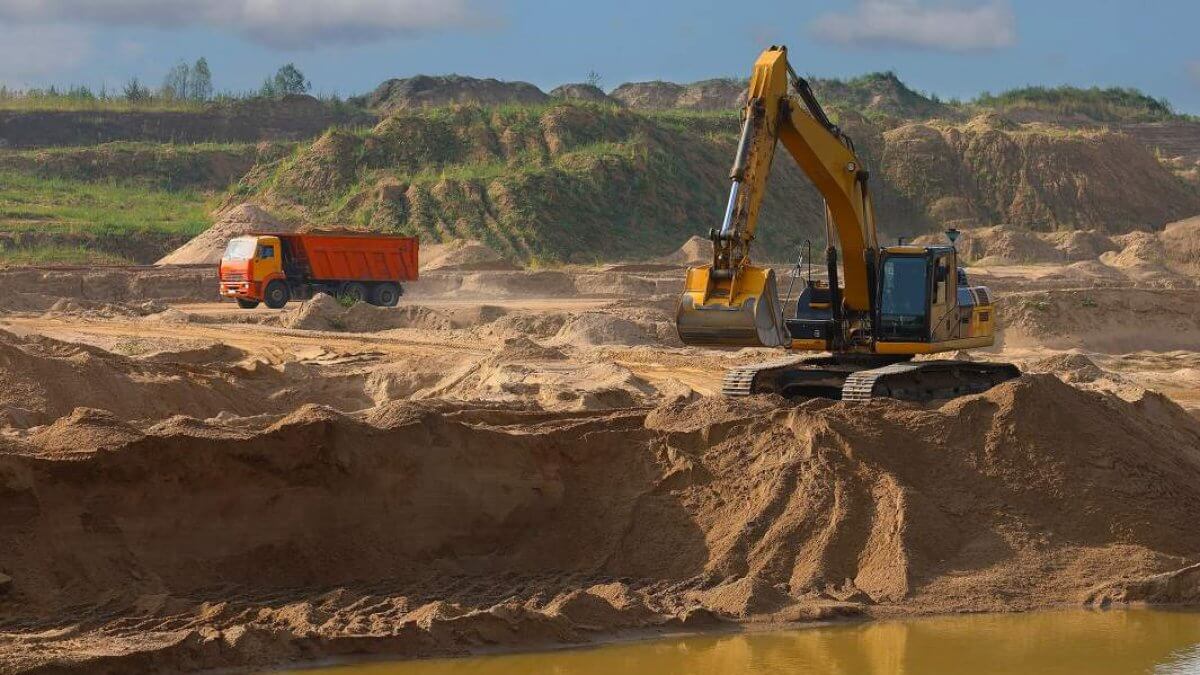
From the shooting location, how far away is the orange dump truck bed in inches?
1261

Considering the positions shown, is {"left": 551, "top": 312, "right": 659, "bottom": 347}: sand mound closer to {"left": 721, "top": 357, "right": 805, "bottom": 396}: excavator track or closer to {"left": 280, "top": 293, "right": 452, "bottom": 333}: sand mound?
{"left": 280, "top": 293, "right": 452, "bottom": 333}: sand mound

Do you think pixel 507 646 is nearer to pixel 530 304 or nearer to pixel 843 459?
pixel 843 459

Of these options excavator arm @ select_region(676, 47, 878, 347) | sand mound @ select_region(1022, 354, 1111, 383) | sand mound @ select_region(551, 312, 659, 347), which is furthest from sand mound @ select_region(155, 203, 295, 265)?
excavator arm @ select_region(676, 47, 878, 347)

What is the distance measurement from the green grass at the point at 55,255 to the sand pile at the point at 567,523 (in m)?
30.2

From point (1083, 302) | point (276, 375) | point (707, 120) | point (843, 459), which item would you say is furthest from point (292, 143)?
point (843, 459)

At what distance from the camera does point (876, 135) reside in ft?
189

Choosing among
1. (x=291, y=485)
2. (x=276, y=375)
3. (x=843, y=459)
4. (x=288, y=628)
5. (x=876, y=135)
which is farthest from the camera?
(x=876, y=135)

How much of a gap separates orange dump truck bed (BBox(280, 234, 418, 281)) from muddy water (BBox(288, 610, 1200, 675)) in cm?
2365

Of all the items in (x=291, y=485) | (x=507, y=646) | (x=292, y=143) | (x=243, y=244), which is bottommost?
(x=507, y=646)

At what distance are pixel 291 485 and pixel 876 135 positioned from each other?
49.6 meters

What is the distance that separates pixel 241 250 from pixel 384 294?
3.15 meters

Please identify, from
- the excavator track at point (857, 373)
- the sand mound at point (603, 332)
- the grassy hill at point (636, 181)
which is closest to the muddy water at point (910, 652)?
the excavator track at point (857, 373)

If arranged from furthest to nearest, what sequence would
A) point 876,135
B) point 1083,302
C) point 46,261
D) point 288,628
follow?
1. point 876,135
2. point 46,261
3. point 1083,302
4. point 288,628

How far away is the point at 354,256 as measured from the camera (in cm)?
3244
